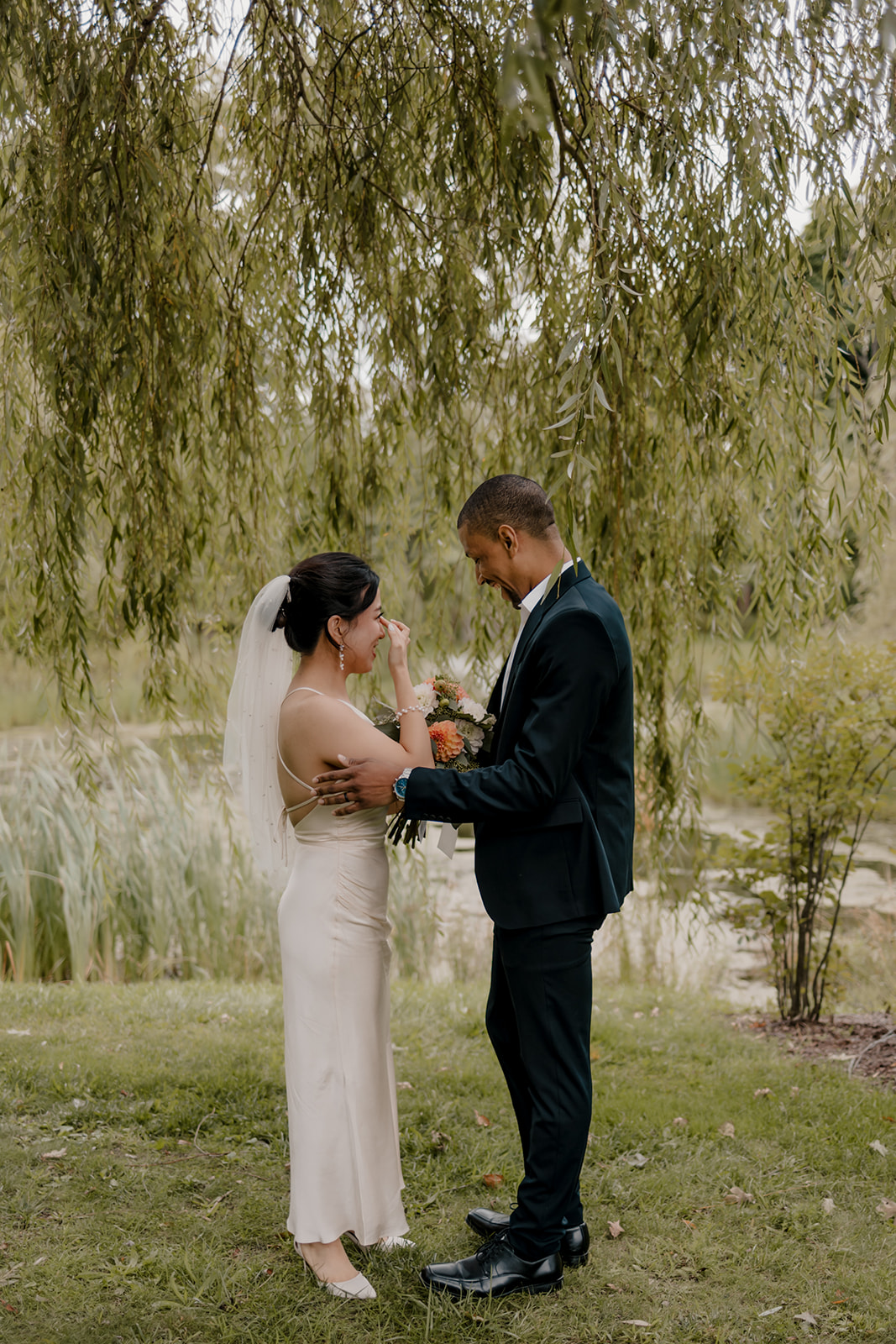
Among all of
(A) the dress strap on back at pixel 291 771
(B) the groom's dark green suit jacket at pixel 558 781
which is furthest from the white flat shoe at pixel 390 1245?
(A) the dress strap on back at pixel 291 771

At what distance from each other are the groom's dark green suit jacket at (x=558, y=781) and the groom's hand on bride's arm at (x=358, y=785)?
9cm

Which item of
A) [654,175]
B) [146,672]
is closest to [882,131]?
[654,175]

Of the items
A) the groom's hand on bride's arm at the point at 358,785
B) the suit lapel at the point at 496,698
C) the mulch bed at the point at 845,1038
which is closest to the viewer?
the groom's hand on bride's arm at the point at 358,785

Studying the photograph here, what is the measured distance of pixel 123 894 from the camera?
6488 millimetres

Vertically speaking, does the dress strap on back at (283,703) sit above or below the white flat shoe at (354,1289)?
above

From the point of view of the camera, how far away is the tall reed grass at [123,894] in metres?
6.23

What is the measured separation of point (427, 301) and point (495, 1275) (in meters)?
2.87

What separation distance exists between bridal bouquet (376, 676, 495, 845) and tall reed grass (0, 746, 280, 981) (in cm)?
334

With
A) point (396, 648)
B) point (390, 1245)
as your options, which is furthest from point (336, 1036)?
point (396, 648)

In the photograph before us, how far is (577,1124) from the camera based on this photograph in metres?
2.78

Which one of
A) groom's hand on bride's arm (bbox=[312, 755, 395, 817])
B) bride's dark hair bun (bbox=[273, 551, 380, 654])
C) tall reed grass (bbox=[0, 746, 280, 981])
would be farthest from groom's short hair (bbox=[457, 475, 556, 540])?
tall reed grass (bbox=[0, 746, 280, 981])

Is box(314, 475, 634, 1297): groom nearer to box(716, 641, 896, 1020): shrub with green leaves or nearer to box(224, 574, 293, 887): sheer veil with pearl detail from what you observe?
box(224, 574, 293, 887): sheer veil with pearl detail

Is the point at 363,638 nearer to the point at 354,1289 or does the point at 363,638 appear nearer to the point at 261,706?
the point at 261,706

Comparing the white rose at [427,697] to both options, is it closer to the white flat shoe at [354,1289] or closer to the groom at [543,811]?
the groom at [543,811]
